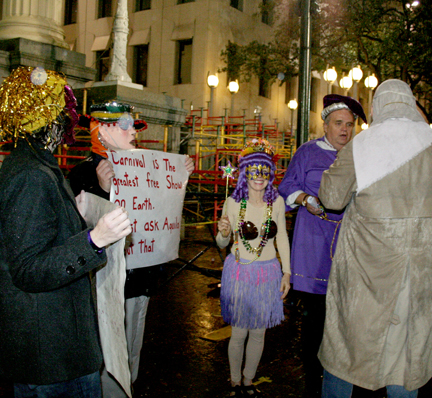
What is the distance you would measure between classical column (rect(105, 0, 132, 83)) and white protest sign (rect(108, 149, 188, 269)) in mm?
6303

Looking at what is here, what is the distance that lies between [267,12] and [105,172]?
25418 millimetres

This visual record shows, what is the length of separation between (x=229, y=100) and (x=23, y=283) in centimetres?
2327

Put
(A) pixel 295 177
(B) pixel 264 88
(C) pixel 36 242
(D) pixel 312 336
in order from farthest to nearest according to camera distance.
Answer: (B) pixel 264 88 → (A) pixel 295 177 → (D) pixel 312 336 → (C) pixel 36 242

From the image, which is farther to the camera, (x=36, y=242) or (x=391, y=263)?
(x=391, y=263)

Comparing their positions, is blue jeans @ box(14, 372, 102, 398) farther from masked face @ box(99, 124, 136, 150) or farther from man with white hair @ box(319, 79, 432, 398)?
masked face @ box(99, 124, 136, 150)

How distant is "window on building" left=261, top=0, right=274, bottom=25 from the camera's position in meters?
23.9

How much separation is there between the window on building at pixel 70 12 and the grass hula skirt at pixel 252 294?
28361 millimetres

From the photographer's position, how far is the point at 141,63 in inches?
1006

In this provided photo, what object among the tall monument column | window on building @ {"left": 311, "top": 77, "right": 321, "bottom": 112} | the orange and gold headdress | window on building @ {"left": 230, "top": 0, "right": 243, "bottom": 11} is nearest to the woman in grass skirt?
the orange and gold headdress

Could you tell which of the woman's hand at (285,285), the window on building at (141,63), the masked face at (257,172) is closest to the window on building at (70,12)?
the window on building at (141,63)

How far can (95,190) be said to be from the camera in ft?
9.95

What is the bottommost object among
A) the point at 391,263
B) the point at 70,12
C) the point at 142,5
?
the point at 391,263

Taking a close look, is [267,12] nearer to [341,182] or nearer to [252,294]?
[252,294]

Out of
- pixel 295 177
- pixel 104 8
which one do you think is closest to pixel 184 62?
pixel 104 8
